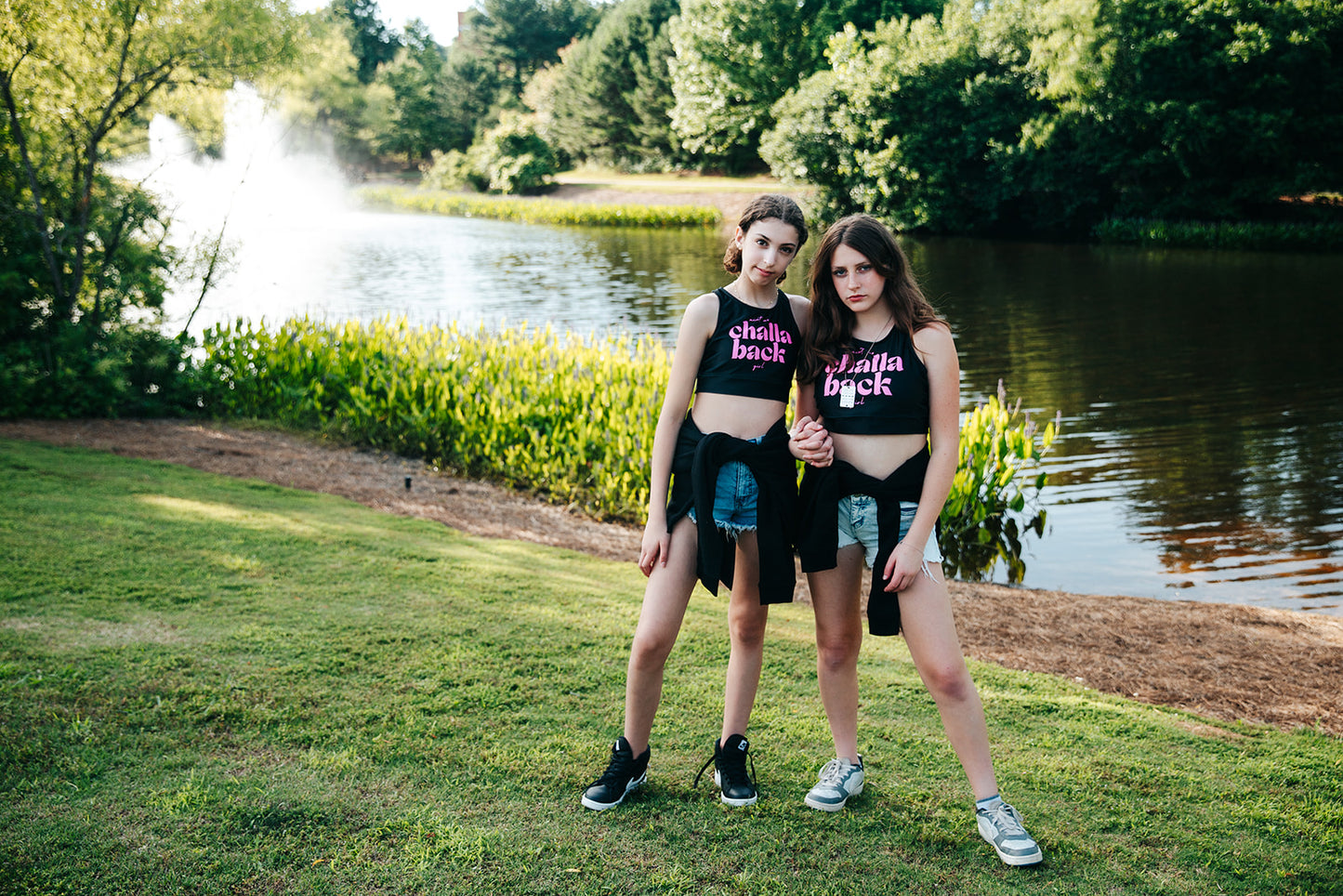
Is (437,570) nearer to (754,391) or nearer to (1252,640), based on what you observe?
(754,391)

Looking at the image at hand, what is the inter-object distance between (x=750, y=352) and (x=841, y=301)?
340 mm

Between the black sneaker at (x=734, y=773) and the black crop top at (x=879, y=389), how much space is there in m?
1.09

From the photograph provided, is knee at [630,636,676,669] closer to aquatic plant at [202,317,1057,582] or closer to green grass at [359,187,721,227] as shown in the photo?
aquatic plant at [202,317,1057,582]

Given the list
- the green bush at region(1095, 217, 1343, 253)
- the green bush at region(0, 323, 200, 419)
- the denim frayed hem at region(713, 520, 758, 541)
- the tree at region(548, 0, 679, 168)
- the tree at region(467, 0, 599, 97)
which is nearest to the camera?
the denim frayed hem at region(713, 520, 758, 541)

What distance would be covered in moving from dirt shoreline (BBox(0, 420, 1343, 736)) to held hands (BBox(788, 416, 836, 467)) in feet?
7.56

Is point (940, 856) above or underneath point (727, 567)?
underneath

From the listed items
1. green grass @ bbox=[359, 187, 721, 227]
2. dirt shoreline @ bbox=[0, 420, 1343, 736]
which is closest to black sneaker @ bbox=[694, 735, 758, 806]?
dirt shoreline @ bbox=[0, 420, 1343, 736]

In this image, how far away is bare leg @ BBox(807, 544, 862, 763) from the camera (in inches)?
120

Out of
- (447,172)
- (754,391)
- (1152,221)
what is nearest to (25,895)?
(754,391)

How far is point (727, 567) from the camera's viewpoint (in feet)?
10.2

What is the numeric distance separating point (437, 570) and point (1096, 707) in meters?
3.53

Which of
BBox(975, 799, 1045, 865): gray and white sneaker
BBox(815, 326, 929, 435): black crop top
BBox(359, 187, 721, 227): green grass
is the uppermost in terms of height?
BBox(359, 187, 721, 227): green grass

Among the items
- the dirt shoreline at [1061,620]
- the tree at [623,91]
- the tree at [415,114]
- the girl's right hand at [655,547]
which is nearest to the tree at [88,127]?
the dirt shoreline at [1061,620]

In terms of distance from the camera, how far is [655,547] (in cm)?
310
